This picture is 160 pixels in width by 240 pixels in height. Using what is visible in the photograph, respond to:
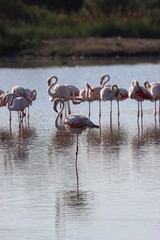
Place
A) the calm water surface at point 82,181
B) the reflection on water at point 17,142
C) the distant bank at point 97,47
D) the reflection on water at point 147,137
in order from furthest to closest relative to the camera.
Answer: the distant bank at point 97,47
the reflection on water at point 147,137
the reflection on water at point 17,142
the calm water surface at point 82,181

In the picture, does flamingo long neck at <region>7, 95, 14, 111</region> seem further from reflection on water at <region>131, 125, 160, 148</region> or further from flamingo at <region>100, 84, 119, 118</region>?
reflection on water at <region>131, 125, 160, 148</region>

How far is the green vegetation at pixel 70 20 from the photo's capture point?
3831 cm

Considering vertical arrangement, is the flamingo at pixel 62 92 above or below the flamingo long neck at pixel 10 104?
above

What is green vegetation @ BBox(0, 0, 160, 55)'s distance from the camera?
3831 centimetres

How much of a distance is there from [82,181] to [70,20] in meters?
31.1

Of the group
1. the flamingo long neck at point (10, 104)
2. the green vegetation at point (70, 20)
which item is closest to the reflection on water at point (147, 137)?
the flamingo long neck at point (10, 104)

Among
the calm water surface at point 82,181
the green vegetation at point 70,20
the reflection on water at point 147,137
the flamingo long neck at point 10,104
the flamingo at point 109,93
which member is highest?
the green vegetation at point 70,20

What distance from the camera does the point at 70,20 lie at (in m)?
42.4

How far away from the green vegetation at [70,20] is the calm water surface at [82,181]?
19185mm

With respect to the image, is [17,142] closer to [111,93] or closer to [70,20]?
[111,93]

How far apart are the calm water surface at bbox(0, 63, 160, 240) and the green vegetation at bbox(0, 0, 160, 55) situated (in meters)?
19.2

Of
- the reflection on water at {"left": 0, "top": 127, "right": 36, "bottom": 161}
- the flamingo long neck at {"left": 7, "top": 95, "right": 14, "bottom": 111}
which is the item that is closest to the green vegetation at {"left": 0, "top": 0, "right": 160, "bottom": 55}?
the flamingo long neck at {"left": 7, "top": 95, "right": 14, "bottom": 111}

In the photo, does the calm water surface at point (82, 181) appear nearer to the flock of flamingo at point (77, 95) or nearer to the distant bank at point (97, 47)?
the flock of flamingo at point (77, 95)

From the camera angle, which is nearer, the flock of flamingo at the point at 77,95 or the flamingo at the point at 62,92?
the flock of flamingo at the point at 77,95
